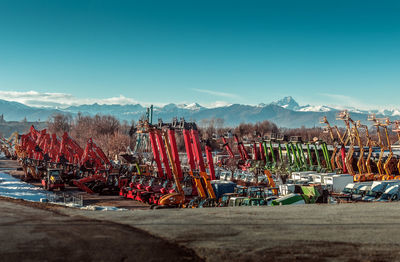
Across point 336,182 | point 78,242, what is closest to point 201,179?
point 336,182

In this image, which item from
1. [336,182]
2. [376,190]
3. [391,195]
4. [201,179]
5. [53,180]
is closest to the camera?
[391,195]

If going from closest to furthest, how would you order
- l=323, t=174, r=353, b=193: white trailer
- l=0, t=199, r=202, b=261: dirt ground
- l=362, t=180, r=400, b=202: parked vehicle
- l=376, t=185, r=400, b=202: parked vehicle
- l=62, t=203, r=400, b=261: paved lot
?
l=0, t=199, r=202, b=261: dirt ground
l=62, t=203, r=400, b=261: paved lot
l=376, t=185, r=400, b=202: parked vehicle
l=362, t=180, r=400, b=202: parked vehicle
l=323, t=174, r=353, b=193: white trailer

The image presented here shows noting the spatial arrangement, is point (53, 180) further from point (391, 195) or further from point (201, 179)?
point (391, 195)

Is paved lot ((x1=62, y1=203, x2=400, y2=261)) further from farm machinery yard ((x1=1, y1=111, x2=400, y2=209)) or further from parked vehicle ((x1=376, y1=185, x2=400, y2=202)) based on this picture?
parked vehicle ((x1=376, y1=185, x2=400, y2=202))

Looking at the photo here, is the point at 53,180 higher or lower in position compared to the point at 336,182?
lower

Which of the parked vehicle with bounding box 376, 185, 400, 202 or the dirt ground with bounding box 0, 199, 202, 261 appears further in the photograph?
the parked vehicle with bounding box 376, 185, 400, 202

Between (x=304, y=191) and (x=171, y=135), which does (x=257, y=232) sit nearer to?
(x=304, y=191)

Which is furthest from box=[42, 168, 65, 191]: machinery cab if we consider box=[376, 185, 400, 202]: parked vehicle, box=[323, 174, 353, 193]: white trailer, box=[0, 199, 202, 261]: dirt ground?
box=[376, 185, 400, 202]: parked vehicle

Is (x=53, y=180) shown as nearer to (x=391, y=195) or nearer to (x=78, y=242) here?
(x=78, y=242)

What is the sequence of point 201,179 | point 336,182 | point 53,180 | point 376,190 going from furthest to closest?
point 53,180, point 336,182, point 376,190, point 201,179

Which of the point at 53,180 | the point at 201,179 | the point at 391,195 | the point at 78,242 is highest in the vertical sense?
the point at 201,179

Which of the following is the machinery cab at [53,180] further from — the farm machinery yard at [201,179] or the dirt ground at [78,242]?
the dirt ground at [78,242]

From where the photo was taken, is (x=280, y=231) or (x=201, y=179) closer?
(x=280, y=231)

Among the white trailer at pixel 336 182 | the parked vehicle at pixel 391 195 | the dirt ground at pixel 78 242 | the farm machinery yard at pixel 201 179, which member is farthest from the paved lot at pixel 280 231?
the white trailer at pixel 336 182
